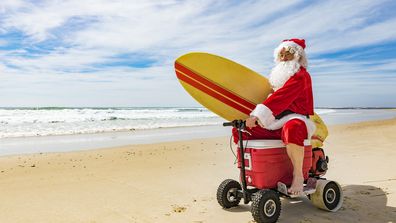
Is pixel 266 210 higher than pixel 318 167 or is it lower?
lower

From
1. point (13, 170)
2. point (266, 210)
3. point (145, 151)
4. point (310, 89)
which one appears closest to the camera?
point (266, 210)

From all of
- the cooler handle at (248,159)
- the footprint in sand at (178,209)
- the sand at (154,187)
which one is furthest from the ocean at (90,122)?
the cooler handle at (248,159)

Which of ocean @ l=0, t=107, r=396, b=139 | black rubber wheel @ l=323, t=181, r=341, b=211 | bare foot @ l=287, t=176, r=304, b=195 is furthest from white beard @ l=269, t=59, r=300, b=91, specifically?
ocean @ l=0, t=107, r=396, b=139

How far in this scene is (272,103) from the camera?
133 inches

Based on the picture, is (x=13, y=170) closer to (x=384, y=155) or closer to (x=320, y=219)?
(x=320, y=219)

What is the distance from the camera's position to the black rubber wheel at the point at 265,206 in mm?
3213

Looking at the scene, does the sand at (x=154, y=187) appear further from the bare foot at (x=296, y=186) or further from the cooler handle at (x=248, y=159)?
the cooler handle at (x=248, y=159)

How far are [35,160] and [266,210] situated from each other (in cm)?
575

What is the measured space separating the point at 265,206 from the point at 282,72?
1.38 metres

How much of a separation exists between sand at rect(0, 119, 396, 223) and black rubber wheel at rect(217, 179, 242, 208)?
0.08m

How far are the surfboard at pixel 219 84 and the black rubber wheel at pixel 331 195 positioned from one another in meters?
1.18

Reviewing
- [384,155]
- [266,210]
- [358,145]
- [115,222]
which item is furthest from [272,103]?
[358,145]

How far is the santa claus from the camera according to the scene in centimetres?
334

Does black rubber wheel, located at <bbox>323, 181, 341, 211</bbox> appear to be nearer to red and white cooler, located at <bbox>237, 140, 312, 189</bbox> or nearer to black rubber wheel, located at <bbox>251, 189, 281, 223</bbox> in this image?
red and white cooler, located at <bbox>237, 140, 312, 189</bbox>
